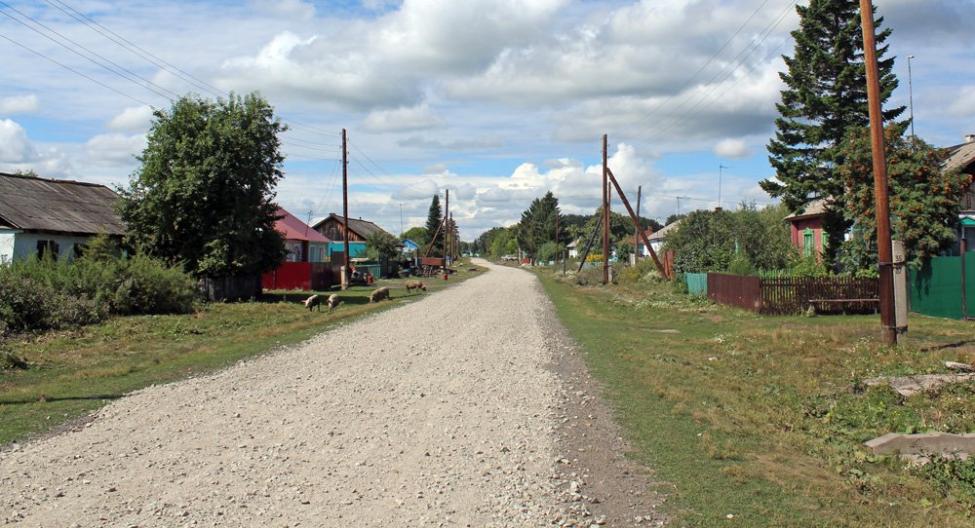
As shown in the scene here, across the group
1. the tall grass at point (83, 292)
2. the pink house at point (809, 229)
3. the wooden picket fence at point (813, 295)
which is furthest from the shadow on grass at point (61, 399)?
the pink house at point (809, 229)

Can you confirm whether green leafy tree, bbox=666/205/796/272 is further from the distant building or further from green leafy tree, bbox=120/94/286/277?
the distant building

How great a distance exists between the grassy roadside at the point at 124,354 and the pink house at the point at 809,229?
24.0 m

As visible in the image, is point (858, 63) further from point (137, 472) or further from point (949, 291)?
point (137, 472)

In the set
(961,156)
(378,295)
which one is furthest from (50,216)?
(961,156)

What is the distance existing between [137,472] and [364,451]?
204 cm

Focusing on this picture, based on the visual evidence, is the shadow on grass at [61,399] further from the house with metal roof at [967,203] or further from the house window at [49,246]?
the house with metal roof at [967,203]

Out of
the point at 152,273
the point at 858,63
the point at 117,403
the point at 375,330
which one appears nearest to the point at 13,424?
the point at 117,403

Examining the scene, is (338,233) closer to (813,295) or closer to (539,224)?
(539,224)

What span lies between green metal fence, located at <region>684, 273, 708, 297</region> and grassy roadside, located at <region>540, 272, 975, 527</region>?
13169 mm

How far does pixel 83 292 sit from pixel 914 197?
80.2 ft

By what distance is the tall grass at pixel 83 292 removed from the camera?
19.4m

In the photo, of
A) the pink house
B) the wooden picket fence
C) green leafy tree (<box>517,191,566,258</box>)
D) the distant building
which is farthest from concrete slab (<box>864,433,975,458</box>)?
green leafy tree (<box>517,191,566,258</box>)

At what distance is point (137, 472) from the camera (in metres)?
6.96

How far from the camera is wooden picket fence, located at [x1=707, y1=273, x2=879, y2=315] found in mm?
24500
